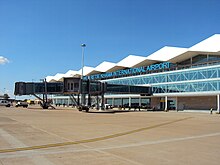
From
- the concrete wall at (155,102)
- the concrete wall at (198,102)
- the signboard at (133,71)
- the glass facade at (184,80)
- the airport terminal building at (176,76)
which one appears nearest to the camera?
the glass facade at (184,80)

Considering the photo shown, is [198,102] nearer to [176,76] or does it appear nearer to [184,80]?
[184,80]

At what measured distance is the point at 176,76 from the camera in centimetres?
6725

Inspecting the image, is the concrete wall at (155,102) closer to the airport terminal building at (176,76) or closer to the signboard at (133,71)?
the airport terminal building at (176,76)

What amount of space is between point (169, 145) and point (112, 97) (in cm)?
7824

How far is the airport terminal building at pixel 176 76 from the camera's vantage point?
59.5m

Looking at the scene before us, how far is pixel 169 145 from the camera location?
11.9m

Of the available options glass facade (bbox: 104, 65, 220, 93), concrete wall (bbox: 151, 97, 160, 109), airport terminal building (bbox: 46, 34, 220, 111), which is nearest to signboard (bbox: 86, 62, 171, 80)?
airport terminal building (bbox: 46, 34, 220, 111)

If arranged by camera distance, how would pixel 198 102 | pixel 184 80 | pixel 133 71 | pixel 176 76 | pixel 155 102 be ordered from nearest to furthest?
pixel 184 80
pixel 198 102
pixel 176 76
pixel 155 102
pixel 133 71

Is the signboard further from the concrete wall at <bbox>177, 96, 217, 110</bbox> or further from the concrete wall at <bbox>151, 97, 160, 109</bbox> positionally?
the concrete wall at <bbox>177, 96, 217, 110</bbox>

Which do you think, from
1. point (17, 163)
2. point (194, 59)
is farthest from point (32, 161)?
point (194, 59)

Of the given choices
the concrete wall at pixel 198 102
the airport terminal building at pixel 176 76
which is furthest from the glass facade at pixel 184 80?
the concrete wall at pixel 198 102

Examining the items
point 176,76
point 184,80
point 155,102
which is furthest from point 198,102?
point 155,102

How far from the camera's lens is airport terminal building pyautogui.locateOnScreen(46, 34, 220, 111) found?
195ft

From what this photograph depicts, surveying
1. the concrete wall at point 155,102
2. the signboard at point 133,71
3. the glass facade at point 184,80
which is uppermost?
the signboard at point 133,71
